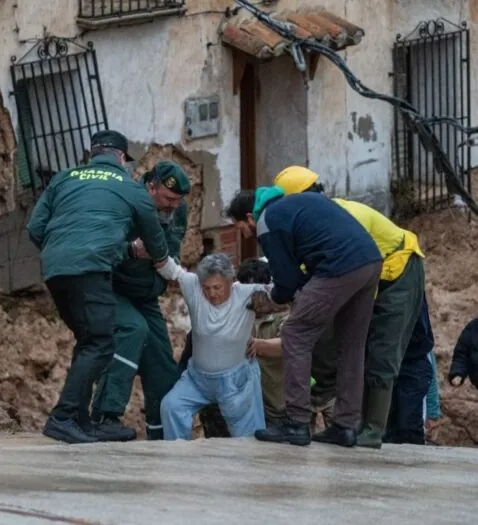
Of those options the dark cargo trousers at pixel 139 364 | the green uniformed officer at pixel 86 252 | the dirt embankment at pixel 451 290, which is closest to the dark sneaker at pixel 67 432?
the green uniformed officer at pixel 86 252

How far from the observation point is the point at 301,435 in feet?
27.4

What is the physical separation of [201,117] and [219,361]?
14.4 ft

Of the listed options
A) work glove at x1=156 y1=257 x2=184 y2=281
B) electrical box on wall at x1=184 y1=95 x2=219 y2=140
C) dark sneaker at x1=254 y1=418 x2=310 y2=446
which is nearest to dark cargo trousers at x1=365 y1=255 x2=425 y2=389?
dark sneaker at x1=254 y1=418 x2=310 y2=446

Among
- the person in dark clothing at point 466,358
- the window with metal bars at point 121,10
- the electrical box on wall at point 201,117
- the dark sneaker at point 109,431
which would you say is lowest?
the person in dark clothing at point 466,358

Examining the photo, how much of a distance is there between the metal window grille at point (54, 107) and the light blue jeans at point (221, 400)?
10.4 ft

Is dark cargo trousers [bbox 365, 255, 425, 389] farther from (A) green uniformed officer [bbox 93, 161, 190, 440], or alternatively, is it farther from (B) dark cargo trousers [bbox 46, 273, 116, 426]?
(B) dark cargo trousers [bbox 46, 273, 116, 426]

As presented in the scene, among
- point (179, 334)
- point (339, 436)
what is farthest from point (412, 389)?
point (179, 334)

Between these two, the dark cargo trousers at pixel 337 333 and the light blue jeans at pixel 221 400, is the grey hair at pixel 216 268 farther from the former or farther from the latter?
the dark cargo trousers at pixel 337 333

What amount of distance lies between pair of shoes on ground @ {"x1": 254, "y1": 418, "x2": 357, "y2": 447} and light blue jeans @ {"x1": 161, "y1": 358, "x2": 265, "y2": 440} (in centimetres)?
39

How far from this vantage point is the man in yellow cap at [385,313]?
866 cm

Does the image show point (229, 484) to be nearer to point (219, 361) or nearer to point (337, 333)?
point (337, 333)

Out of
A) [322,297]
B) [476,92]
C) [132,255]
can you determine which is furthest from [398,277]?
[476,92]

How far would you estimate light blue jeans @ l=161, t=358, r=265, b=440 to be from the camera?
8.88 metres

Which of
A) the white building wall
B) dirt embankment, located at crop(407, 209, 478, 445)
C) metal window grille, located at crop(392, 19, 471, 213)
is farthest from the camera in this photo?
metal window grille, located at crop(392, 19, 471, 213)
